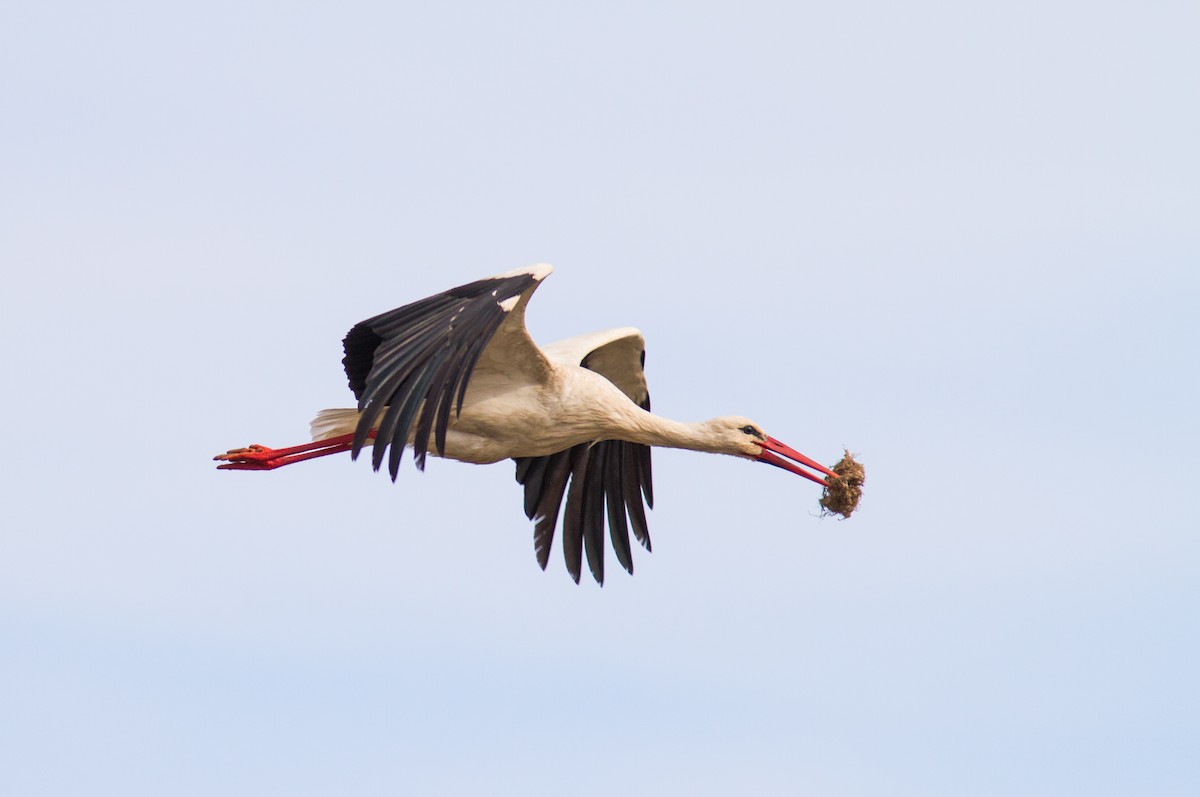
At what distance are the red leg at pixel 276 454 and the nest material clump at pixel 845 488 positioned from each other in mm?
3131

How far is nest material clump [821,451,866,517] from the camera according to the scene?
1448 cm

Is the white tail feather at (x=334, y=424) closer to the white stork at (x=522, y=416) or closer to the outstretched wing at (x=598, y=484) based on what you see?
the white stork at (x=522, y=416)

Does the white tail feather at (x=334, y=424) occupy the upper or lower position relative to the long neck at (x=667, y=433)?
lower

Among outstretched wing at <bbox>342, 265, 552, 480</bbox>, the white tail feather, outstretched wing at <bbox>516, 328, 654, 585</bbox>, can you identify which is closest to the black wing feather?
outstretched wing at <bbox>342, 265, 552, 480</bbox>

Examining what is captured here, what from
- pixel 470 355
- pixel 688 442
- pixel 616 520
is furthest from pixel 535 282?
pixel 616 520

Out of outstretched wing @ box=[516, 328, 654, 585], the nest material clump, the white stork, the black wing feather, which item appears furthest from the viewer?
outstretched wing @ box=[516, 328, 654, 585]

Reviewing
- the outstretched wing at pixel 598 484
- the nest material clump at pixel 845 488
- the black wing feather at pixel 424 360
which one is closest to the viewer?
the black wing feather at pixel 424 360

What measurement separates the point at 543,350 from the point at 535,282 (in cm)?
117

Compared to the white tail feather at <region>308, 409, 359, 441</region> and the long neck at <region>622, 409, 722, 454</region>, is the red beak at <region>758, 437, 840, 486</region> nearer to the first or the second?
the long neck at <region>622, 409, 722, 454</region>

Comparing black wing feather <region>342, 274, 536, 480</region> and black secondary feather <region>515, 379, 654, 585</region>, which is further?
black secondary feather <region>515, 379, 654, 585</region>

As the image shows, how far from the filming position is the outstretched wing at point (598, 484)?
15.8 metres

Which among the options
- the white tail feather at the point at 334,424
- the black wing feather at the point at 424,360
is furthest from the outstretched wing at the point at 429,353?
the white tail feather at the point at 334,424

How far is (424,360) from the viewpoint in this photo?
12.6m

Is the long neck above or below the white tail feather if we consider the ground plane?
above
